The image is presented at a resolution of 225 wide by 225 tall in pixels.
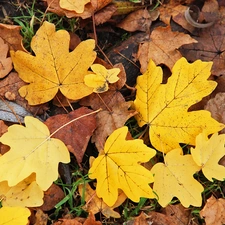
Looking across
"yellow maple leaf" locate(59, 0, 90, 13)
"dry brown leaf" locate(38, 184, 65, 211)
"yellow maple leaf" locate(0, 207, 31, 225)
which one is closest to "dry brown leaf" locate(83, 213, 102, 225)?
"dry brown leaf" locate(38, 184, 65, 211)

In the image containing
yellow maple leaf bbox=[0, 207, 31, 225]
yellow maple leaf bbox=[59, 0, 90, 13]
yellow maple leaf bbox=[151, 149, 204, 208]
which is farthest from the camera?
yellow maple leaf bbox=[59, 0, 90, 13]

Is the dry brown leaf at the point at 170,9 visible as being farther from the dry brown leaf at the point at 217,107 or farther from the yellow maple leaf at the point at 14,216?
the yellow maple leaf at the point at 14,216

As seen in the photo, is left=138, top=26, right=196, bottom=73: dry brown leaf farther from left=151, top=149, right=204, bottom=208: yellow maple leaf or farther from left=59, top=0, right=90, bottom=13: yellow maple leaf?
left=151, top=149, right=204, bottom=208: yellow maple leaf

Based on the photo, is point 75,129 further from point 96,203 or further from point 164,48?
point 164,48

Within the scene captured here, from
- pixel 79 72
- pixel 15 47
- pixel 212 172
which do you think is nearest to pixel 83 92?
pixel 79 72

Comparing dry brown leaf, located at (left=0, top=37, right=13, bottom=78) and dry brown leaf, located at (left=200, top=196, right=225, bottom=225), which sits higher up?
dry brown leaf, located at (left=0, top=37, right=13, bottom=78)

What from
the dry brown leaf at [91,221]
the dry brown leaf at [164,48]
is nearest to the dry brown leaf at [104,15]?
the dry brown leaf at [164,48]

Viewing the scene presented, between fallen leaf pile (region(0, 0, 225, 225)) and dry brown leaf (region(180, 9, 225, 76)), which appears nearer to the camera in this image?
fallen leaf pile (region(0, 0, 225, 225))
